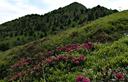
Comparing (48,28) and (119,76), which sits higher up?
(119,76)

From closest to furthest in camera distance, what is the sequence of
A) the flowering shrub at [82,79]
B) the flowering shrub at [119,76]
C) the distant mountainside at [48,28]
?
the flowering shrub at [82,79], the flowering shrub at [119,76], the distant mountainside at [48,28]

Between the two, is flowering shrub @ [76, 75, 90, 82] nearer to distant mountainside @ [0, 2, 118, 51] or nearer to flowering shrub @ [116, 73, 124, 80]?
flowering shrub @ [116, 73, 124, 80]

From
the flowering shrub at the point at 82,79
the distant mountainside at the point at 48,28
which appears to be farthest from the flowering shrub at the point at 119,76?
the distant mountainside at the point at 48,28

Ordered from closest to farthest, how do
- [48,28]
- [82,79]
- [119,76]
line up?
[82,79], [119,76], [48,28]

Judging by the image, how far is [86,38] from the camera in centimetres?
4409

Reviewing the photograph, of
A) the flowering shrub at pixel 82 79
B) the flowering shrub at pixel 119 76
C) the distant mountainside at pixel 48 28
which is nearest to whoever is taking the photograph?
the flowering shrub at pixel 82 79

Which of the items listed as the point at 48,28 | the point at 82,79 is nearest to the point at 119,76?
the point at 82,79

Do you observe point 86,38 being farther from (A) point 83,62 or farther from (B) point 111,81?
(B) point 111,81

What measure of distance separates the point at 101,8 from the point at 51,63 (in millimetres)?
97014

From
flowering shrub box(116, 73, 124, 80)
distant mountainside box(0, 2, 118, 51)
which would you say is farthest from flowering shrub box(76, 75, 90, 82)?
distant mountainside box(0, 2, 118, 51)

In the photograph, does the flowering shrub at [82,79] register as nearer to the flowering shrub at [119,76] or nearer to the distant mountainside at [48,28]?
the flowering shrub at [119,76]

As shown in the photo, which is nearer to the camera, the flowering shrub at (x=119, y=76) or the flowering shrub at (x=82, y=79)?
the flowering shrub at (x=82, y=79)

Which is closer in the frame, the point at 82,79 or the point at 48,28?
the point at 82,79

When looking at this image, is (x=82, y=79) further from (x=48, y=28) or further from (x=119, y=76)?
(x=48, y=28)
